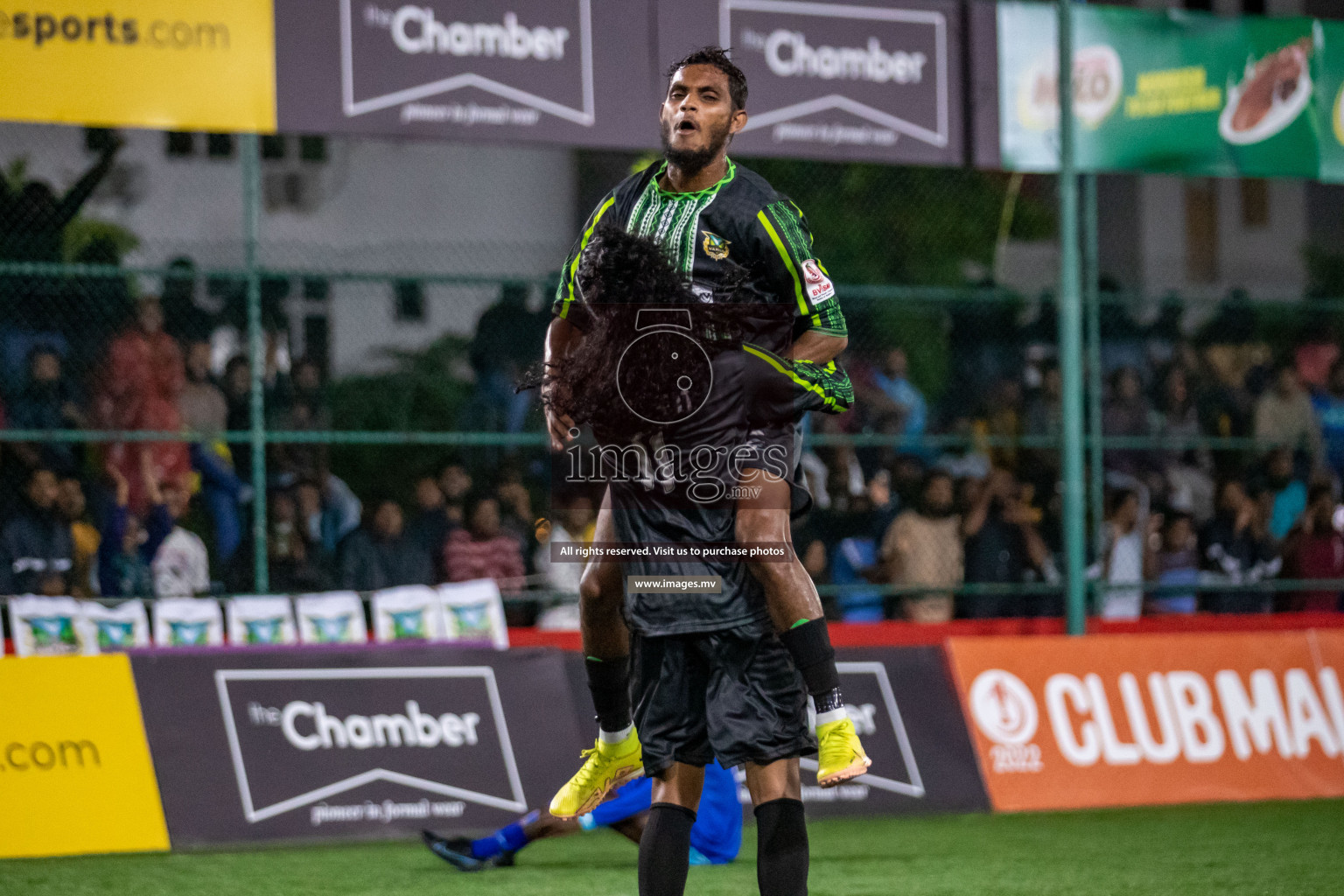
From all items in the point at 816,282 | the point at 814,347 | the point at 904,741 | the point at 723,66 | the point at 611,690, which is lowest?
the point at 904,741

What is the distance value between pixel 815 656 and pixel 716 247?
113cm

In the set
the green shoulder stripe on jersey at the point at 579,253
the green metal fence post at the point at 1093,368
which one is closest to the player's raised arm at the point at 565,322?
the green shoulder stripe on jersey at the point at 579,253

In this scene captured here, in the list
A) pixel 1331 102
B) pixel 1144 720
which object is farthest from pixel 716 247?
pixel 1331 102

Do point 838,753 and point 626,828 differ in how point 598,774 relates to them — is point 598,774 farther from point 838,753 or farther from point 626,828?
point 626,828

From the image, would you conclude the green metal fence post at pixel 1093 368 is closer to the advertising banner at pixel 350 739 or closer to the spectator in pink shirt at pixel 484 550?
the spectator in pink shirt at pixel 484 550

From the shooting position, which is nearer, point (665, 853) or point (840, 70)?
point (665, 853)

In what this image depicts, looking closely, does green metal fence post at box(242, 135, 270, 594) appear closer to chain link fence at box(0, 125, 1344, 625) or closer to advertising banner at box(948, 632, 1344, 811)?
chain link fence at box(0, 125, 1344, 625)

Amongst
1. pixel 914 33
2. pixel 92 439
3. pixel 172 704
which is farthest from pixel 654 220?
pixel 914 33

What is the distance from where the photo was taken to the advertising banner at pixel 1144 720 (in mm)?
9516

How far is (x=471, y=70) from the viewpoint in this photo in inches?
381

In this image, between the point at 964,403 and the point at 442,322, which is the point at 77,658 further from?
the point at 964,403

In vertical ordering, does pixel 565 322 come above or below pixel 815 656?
above

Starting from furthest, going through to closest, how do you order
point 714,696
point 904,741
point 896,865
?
point 904,741, point 896,865, point 714,696

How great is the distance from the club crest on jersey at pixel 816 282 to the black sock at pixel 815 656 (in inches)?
34.5
